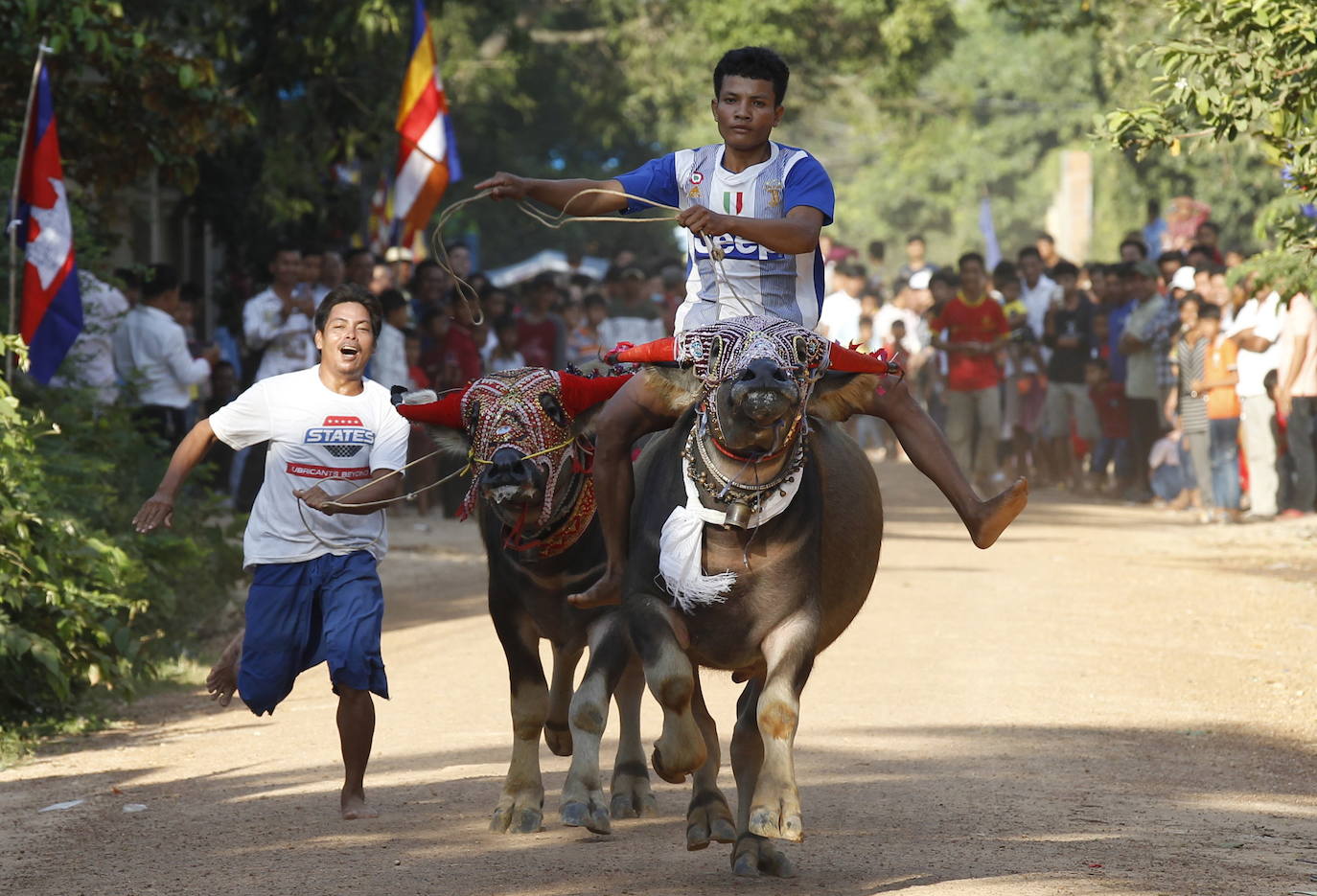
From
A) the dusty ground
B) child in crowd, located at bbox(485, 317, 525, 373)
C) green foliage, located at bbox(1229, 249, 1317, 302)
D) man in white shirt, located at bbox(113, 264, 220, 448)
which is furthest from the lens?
child in crowd, located at bbox(485, 317, 525, 373)

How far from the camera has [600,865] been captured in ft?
21.7

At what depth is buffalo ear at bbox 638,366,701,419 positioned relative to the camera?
645 centimetres

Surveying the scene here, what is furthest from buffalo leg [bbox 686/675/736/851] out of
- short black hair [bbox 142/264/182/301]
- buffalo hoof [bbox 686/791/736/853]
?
short black hair [bbox 142/264/182/301]

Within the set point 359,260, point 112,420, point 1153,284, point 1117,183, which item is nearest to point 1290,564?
point 1153,284

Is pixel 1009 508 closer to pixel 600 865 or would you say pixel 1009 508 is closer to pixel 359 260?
pixel 600 865

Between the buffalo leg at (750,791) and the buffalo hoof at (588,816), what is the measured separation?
52 cm

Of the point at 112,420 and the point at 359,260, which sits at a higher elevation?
the point at 359,260

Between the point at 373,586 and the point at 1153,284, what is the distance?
14.4 metres

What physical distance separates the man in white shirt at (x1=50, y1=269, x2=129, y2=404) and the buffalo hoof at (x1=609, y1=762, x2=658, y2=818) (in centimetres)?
541

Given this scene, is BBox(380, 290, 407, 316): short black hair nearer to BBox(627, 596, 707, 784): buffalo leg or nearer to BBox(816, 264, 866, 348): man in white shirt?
BBox(816, 264, 866, 348): man in white shirt

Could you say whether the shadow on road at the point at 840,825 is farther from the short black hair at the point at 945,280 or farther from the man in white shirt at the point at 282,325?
the short black hair at the point at 945,280

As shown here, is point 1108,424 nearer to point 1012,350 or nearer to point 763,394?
point 1012,350

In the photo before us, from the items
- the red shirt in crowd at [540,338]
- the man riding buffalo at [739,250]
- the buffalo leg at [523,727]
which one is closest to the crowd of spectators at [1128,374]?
the red shirt in crowd at [540,338]

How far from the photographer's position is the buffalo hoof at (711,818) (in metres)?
A: 6.65
